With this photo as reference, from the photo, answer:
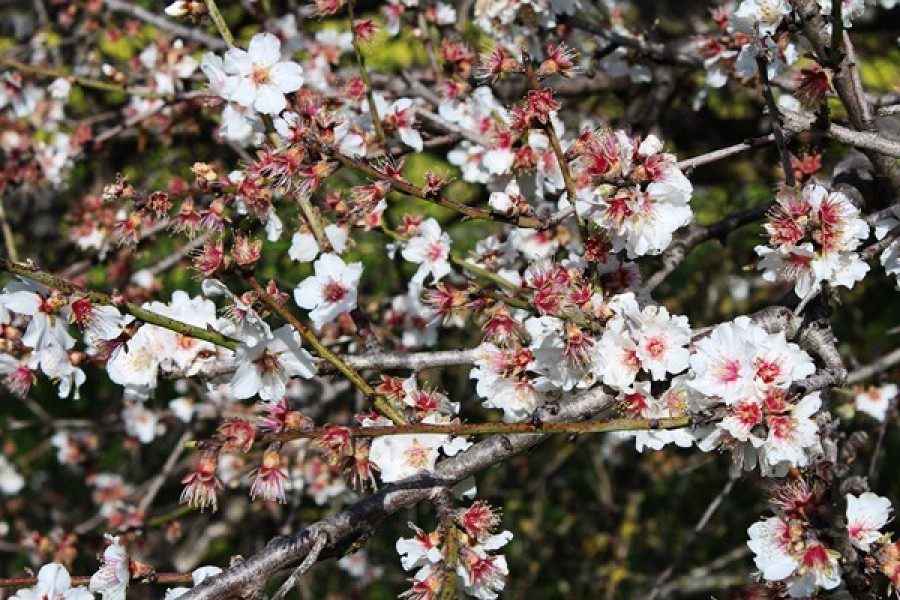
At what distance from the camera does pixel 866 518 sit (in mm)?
1884

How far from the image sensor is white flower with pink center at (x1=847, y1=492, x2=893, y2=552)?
6.11 ft

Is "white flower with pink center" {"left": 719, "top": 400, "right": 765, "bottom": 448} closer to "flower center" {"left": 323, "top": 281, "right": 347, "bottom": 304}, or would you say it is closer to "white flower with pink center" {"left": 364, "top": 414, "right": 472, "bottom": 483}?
"white flower with pink center" {"left": 364, "top": 414, "right": 472, "bottom": 483}

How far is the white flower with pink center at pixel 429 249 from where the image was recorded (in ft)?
7.61

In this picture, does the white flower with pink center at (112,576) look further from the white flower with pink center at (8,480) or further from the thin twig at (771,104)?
the white flower with pink center at (8,480)

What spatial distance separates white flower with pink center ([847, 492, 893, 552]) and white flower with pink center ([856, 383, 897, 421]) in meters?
1.02

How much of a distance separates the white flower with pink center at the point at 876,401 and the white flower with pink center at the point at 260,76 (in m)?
1.79

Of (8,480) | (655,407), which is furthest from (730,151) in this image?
(8,480)

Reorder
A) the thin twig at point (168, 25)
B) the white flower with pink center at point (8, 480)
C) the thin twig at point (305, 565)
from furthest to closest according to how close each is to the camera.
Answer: the white flower with pink center at point (8, 480) → the thin twig at point (168, 25) → the thin twig at point (305, 565)

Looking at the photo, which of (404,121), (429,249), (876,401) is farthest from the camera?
(876,401)

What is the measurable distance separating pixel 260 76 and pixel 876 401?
1.90 metres

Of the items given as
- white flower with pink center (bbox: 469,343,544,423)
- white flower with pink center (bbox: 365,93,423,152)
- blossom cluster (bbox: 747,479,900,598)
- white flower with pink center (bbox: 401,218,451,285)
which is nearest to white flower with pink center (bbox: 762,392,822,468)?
blossom cluster (bbox: 747,479,900,598)

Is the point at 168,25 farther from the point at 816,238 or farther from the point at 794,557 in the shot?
the point at 794,557

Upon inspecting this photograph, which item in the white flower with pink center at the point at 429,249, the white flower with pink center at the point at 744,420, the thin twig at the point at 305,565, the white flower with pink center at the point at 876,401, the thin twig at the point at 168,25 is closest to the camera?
the thin twig at the point at 305,565

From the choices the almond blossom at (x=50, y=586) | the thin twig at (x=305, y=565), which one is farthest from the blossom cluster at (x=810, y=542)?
the almond blossom at (x=50, y=586)
